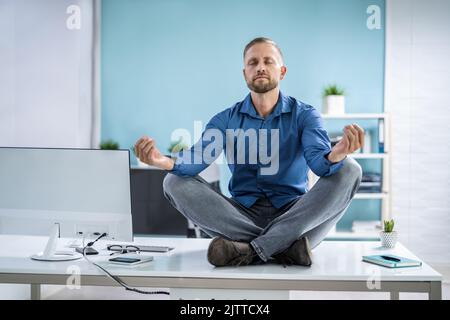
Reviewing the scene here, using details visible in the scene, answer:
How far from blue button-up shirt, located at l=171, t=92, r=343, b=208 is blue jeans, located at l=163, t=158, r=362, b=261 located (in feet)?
0.54

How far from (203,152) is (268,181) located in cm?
27

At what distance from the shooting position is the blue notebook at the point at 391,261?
1.90m

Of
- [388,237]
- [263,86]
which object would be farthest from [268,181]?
[388,237]

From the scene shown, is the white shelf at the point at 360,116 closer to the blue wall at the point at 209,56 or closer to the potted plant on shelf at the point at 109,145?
the blue wall at the point at 209,56

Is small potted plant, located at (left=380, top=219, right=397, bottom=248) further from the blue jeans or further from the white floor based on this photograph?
the white floor

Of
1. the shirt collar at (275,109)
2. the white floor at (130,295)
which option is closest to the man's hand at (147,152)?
the shirt collar at (275,109)

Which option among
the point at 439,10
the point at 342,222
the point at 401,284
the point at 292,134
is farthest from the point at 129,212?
the point at 439,10

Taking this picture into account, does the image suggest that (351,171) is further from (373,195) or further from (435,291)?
(373,195)

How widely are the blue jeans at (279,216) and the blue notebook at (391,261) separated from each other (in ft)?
0.59

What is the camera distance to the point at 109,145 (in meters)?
4.43

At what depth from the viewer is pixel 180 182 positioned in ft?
6.72

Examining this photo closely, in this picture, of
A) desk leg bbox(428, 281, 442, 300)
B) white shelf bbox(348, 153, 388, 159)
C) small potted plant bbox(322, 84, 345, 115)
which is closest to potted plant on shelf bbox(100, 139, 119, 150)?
small potted plant bbox(322, 84, 345, 115)

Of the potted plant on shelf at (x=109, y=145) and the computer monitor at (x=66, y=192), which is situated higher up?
the potted plant on shelf at (x=109, y=145)
